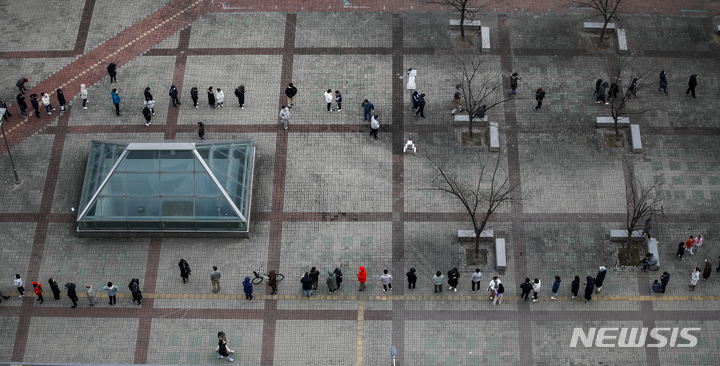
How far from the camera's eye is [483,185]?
41.8 metres

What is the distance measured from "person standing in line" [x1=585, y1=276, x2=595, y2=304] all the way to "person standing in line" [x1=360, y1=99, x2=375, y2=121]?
1307 centimetres

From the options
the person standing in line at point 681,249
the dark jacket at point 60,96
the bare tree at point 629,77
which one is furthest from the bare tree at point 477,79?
the dark jacket at point 60,96

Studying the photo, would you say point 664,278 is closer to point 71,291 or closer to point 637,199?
point 637,199

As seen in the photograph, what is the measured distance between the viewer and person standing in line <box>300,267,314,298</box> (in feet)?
125

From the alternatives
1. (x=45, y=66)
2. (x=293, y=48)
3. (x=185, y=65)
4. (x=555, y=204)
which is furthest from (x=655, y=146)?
(x=45, y=66)

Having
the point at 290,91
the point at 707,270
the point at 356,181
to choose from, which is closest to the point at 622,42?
the point at 707,270

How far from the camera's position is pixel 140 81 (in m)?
45.4

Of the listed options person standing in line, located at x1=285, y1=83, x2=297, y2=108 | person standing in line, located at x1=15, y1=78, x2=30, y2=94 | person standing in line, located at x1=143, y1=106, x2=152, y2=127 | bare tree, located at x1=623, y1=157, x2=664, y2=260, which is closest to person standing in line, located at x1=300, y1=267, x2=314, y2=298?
person standing in line, located at x1=285, y1=83, x2=297, y2=108

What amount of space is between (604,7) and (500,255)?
15.6 meters

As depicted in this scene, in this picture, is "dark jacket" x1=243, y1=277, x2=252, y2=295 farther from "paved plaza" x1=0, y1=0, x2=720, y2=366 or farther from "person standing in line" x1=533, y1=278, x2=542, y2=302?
"person standing in line" x1=533, y1=278, x2=542, y2=302

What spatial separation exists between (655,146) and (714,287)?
7624 millimetres

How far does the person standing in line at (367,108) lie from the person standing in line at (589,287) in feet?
42.9

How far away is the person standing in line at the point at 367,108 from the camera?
42938mm

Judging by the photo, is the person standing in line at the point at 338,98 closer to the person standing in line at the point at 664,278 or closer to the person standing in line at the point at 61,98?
the person standing in line at the point at 61,98
